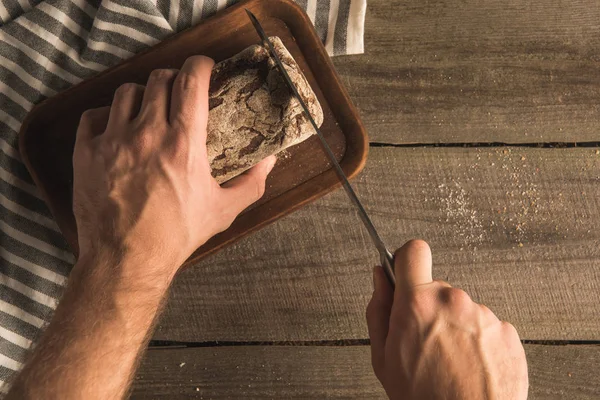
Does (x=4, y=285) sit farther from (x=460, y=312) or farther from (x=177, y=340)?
(x=460, y=312)

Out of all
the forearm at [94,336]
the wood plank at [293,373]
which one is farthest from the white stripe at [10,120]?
the wood plank at [293,373]

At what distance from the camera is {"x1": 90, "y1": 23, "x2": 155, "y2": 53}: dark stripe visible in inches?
41.5

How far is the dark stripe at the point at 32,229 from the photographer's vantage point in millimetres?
1073

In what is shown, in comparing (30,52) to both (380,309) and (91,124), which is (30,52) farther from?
(380,309)

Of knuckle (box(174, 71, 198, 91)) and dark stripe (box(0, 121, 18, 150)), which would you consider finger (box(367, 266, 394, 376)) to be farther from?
dark stripe (box(0, 121, 18, 150))

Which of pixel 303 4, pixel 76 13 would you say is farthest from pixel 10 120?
pixel 303 4

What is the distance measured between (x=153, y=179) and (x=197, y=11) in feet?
1.13

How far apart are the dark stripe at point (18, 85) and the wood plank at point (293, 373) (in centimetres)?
57

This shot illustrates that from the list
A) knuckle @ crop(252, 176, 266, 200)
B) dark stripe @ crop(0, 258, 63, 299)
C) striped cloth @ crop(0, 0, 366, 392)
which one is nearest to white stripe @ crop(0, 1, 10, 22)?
striped cloth @ crop(0, 0, 366, 392)

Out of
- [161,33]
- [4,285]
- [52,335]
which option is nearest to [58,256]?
[4,285]

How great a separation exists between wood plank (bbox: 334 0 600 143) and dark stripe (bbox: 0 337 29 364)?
0.81 meters

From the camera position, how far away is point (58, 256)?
1.10 m

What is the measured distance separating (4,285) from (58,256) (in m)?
0.11

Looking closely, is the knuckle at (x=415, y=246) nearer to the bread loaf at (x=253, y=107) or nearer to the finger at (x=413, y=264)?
the finger at (x=413, y=264)
